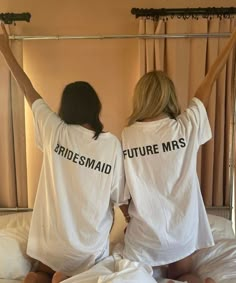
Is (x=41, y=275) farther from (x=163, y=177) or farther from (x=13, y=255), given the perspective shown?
(x=163, y=177)

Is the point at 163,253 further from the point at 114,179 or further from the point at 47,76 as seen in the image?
the point at 47,76

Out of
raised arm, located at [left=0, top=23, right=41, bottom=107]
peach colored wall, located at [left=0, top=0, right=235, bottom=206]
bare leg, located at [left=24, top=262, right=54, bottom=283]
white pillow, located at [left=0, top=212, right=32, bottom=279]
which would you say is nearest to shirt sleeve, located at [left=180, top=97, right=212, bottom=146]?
raised arm, located at [left=0, top=23, right=41, bottom=107]

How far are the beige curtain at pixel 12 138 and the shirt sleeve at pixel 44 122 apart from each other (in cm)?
111

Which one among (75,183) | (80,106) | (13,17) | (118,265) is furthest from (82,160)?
(13,17)

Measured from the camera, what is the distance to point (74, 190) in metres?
1.62

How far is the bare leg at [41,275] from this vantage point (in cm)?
170

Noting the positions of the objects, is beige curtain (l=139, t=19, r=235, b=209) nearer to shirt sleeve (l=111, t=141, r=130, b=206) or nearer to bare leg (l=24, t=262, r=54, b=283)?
shirt sleeve (l=111, t=141, r=130, b=206)

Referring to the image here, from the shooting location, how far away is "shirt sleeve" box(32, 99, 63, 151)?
5.41ft

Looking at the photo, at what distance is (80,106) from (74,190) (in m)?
0.35

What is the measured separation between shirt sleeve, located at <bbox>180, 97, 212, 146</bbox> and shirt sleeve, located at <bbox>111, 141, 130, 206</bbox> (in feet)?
1.06

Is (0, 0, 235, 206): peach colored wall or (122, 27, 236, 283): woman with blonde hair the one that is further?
(0, 0, 235, 206): peach colored wall

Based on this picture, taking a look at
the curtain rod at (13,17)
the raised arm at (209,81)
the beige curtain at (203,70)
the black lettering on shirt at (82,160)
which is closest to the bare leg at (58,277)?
the black lettering on shirt at (82,160)

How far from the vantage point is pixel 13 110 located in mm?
2773

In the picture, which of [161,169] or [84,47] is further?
[84,47]
